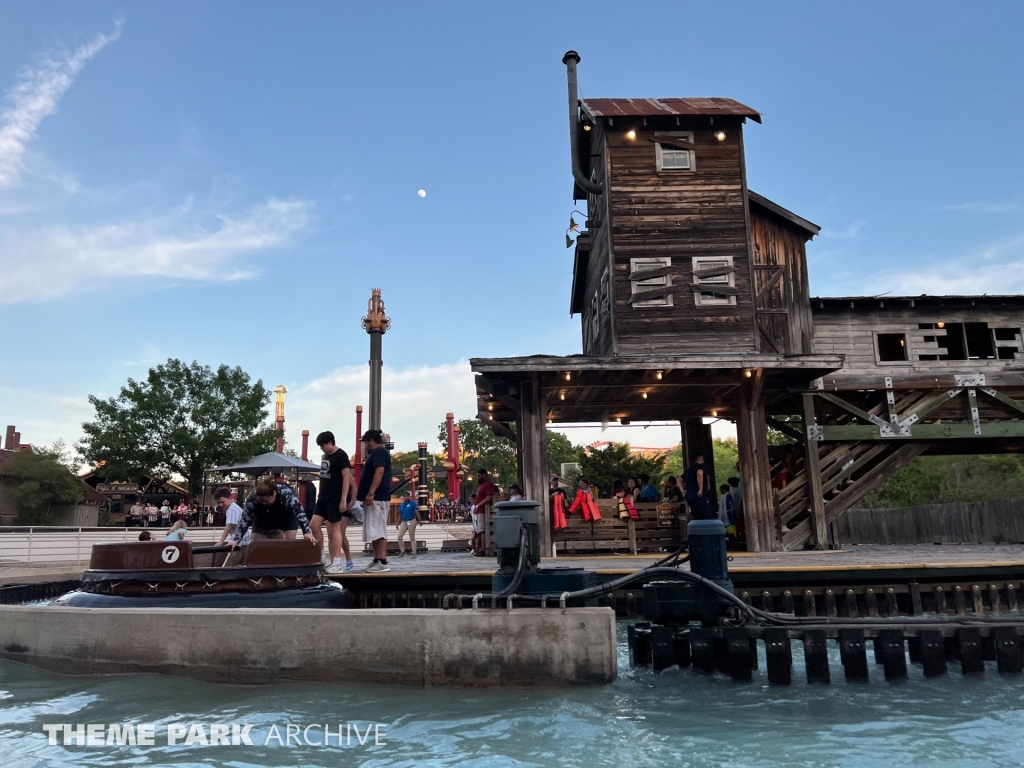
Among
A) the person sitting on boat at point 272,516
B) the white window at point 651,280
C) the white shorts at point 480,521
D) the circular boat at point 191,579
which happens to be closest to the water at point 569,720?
the circular boat at point 191,579

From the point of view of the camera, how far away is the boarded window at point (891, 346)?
16.5 meters

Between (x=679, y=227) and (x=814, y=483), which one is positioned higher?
(x=679, y=227)

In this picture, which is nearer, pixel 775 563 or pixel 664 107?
pixel 775 563

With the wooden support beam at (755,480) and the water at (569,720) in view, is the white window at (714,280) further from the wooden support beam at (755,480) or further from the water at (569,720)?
the water at (569,720)

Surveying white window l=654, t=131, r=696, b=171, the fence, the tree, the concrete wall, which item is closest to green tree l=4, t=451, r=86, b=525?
the tree

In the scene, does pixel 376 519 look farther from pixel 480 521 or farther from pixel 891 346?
pixel 891 346

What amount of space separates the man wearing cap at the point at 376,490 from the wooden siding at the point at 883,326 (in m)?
10.5

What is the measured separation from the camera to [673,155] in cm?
1606

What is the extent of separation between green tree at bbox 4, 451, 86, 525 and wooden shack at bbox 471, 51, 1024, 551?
33.8 metres

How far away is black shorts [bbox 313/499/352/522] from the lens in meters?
9.95

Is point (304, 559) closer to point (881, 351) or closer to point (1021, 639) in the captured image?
point (1021, 639)

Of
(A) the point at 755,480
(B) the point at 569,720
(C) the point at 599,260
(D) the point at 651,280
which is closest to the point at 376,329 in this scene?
(C) the point at 599,260

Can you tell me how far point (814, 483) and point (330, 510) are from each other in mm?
9390

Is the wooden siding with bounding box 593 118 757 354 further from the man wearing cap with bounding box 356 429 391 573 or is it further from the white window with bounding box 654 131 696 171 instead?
the man wearing cap with bounding box 356 429 391 573
